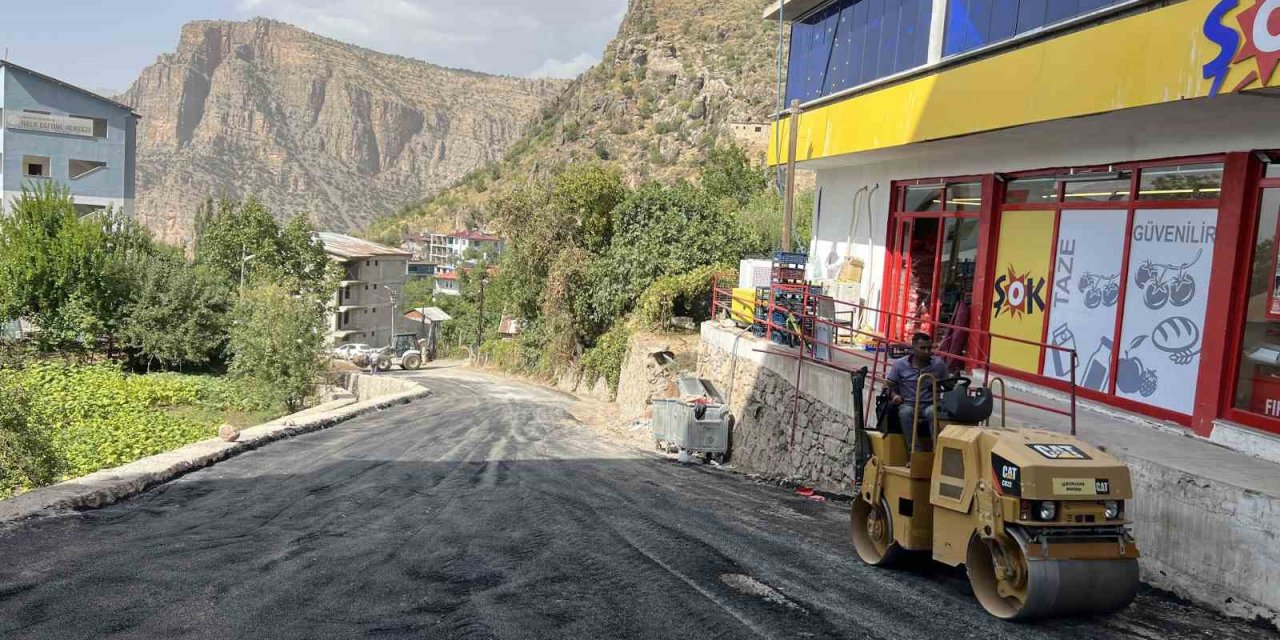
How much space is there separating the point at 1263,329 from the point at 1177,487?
257 cm

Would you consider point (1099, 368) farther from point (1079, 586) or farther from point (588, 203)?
point (588, 203)

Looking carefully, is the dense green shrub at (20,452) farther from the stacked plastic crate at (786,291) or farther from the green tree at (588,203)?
the green tree at (588,203)

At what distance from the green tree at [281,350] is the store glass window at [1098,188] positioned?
30331 millimetres

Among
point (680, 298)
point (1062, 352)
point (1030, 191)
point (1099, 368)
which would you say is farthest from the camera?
point (680, 298)

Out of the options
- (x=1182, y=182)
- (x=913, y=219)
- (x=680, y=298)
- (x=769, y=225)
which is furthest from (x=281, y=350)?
(x=1182, y=182)

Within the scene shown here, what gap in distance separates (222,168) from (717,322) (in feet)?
557

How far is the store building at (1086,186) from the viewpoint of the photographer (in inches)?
334

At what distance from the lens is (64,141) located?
5134cm

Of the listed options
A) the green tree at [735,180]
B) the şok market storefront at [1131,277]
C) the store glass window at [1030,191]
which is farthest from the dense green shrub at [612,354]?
the green tree at [735,180]

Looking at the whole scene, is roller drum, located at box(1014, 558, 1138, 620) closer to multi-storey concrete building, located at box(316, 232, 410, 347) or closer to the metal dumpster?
the metal dumpster

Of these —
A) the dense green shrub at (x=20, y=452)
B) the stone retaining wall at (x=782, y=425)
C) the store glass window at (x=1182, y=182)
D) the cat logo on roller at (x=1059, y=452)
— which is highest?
the store glass window at (x=1182, y=182)

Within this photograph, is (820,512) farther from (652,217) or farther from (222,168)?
(222,168)

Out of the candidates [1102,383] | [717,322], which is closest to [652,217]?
[717,322]

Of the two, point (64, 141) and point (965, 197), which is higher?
point (64, 141)
